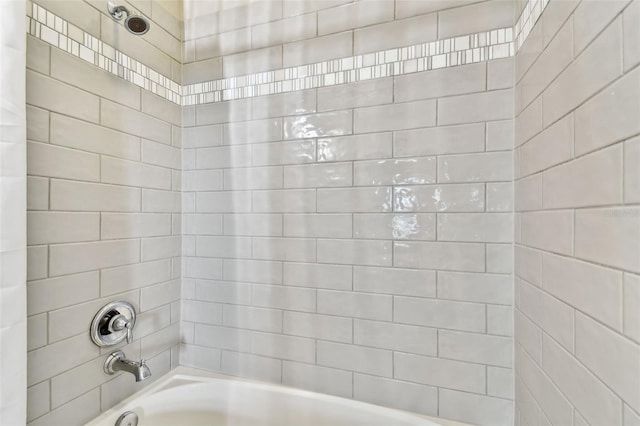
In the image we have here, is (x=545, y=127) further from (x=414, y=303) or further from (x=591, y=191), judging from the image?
(x=414, y=303)

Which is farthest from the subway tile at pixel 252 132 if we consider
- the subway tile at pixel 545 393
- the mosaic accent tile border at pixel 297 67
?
the subway tile at pixel 545 393

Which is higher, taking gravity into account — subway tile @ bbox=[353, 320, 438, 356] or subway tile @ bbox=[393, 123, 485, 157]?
subway tile @ bbox=[393, 123, 485, 157]

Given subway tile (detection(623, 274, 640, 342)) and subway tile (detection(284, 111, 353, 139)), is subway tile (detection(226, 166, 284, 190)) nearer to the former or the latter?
subway tile (detection(284, 111, 353, 139))

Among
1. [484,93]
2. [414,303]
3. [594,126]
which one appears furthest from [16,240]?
[484,93]

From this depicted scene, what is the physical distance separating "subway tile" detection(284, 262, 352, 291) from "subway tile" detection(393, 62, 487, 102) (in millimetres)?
734

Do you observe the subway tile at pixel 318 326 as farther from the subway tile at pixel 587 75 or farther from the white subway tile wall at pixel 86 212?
the subway tile at pixel 587 75

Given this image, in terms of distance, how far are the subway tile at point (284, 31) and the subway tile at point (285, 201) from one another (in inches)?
26.7

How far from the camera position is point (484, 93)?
1.17 meters

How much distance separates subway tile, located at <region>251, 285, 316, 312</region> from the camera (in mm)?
1398

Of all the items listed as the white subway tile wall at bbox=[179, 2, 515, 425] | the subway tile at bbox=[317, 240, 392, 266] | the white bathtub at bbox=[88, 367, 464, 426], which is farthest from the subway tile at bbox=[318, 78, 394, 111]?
the white bathtub at bbox=[88, 367, 464, 426]

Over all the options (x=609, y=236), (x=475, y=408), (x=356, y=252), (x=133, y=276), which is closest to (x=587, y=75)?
(x=609, y=236)

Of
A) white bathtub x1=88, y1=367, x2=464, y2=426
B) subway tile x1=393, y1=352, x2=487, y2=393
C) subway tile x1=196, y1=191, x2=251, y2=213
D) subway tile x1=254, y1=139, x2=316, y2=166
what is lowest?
white bathtub x1=88, y1=367, x2=464, y2=426

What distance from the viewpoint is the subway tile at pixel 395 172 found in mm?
1228

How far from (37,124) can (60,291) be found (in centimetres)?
54
